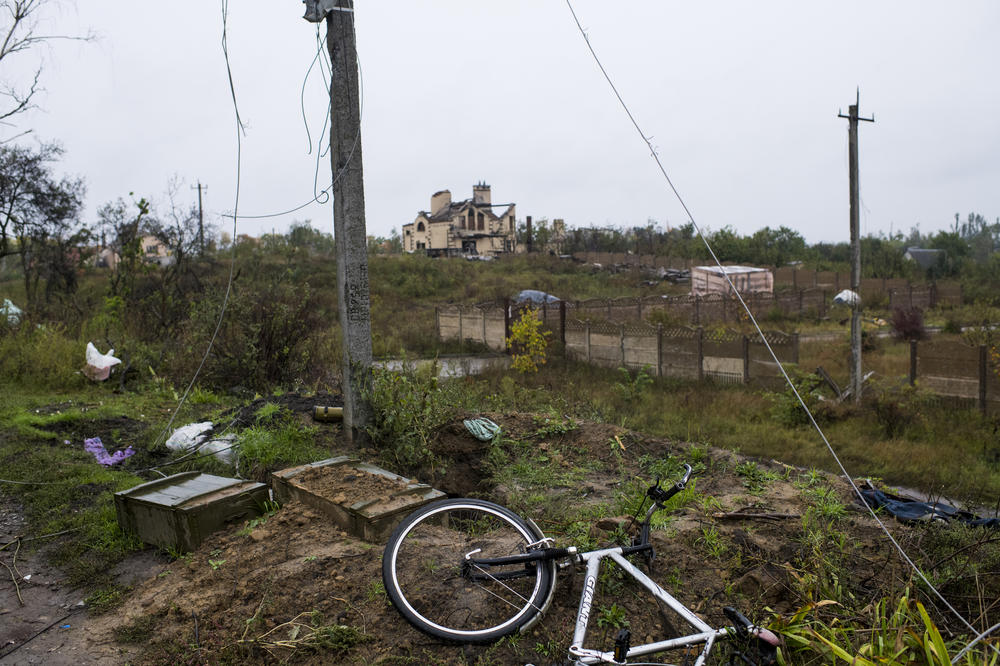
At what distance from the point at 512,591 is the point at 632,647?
62 cm

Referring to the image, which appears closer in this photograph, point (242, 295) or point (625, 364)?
point (242, 295)

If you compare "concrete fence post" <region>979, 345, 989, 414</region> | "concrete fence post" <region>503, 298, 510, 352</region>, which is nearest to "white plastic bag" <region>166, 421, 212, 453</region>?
"concrete fence post" <region>979, 345, 989, 414</region>

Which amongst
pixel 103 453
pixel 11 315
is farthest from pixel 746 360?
pixel 11 315

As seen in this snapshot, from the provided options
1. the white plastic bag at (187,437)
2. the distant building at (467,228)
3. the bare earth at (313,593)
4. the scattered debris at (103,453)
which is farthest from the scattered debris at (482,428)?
the distant building at (467,228)

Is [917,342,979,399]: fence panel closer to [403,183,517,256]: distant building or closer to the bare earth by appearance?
the bare earth

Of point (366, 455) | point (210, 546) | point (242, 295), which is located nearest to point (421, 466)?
point (366, 455)

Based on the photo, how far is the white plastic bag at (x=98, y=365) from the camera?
34.1ft

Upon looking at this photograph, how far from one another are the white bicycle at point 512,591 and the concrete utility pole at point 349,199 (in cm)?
293

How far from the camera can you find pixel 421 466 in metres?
6.05

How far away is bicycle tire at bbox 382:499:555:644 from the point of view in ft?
9.86

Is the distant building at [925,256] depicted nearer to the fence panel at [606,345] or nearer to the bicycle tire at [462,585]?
the fence panel at [606,345]

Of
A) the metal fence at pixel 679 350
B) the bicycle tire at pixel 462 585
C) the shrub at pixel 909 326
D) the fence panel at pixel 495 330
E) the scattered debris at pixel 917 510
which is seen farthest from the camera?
the shrub at pixel 909 326

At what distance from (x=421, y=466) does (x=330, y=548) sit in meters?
2.13

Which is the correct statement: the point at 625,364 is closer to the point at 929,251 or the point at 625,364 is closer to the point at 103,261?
the point at 103,261
